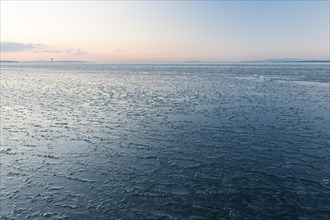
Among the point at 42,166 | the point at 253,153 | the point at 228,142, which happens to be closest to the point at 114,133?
the point at 42,166

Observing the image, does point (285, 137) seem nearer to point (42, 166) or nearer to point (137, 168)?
point (137, 168)

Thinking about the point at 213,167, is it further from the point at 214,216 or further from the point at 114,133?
the point at 114,133

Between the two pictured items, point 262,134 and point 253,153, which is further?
point 262,134

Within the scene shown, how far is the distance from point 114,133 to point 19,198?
8481mm

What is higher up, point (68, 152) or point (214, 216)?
point (68, 152)

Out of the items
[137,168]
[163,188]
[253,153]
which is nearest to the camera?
[163,188]

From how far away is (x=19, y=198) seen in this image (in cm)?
992

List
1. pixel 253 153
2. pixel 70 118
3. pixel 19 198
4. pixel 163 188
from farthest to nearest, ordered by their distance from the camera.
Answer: pixel 70 118, pixel 253 153, pixel 163 188, pixel 19 198

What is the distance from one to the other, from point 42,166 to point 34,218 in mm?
4399

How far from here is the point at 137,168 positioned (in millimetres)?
12555

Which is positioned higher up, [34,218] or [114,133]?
[114,133]

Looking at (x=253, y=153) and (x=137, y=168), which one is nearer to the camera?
(x=137, y=168)

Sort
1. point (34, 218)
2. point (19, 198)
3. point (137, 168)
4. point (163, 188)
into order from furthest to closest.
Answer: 1. point (137, 168)
2. point (163, 188)
3. point (19, 198)
4. point (34, 218)

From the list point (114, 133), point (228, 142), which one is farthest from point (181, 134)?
point (114, 133)
